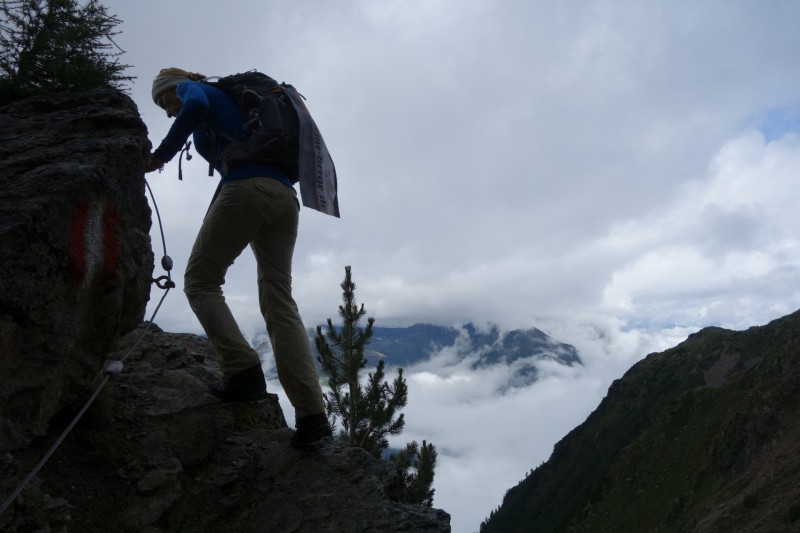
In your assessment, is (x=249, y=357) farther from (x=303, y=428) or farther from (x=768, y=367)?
(x=768, y=367)

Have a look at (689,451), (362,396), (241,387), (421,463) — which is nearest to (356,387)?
(362,396)

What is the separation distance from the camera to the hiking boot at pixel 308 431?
6206 millimetres

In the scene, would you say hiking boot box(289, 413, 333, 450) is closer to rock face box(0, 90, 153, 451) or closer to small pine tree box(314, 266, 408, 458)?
rock face box(0, 90, 153, 451)

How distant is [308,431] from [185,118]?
3.28 m

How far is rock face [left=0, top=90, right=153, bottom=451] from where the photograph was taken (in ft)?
14.5

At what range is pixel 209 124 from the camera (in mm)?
6133

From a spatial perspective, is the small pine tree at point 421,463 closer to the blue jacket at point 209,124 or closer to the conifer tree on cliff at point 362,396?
the conifer tree on cliff at point 362,396

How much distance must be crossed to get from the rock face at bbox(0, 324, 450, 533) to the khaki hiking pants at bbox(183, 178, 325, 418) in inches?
23.8

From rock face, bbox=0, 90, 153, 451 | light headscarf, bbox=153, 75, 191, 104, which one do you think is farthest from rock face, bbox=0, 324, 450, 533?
light headscarf, bbox=153, 75, 191, 104

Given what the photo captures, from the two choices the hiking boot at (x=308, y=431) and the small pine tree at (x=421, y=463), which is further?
the small pine tree at (x=421, y=463)

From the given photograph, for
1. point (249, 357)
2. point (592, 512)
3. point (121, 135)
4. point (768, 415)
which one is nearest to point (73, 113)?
point (121, 135)

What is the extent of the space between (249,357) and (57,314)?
224 centimetres

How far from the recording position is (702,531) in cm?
6284

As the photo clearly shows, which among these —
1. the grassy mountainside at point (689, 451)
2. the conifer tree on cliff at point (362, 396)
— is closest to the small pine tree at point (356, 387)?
the conifer tree on cliff at point (362, 396)
